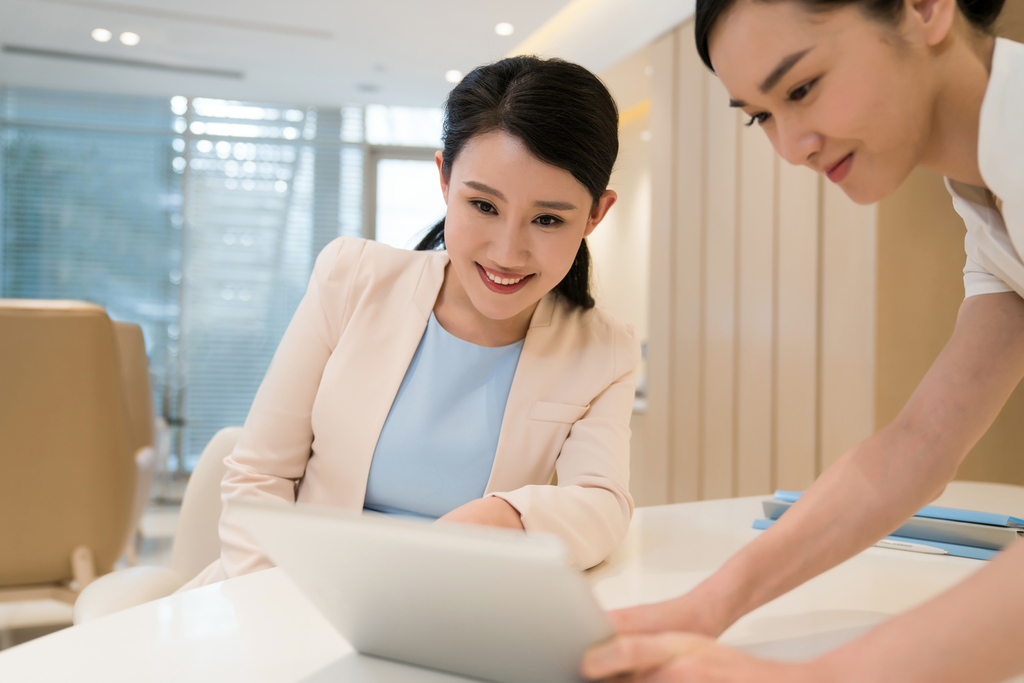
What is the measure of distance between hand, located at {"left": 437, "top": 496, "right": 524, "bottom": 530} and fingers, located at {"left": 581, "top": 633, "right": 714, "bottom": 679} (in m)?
0.40

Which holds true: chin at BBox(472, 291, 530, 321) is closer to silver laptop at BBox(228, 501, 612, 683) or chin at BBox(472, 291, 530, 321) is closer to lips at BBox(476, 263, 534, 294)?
lips at BBox(476, 263, 534, 294)

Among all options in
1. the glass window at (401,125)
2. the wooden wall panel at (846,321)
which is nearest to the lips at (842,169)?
the wooden wall panel at (846,321)

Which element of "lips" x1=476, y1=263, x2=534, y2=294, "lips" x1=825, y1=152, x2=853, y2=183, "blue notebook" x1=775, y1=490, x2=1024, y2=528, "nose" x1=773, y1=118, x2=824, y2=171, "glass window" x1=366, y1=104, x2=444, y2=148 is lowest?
"blue notebook" x1=775, y1=490, x2=1024, y2=528

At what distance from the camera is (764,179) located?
9.45ft

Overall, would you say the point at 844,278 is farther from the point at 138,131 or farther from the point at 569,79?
the point at 138,131

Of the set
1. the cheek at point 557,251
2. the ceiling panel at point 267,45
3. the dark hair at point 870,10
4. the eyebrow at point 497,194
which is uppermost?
the ceiling panel at point 267,45

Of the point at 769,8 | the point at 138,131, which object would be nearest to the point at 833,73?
the point at 769,8

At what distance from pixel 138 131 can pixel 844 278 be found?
577cm

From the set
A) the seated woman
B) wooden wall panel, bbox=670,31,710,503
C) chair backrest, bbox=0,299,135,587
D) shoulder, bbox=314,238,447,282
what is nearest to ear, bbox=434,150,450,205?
the seated woman

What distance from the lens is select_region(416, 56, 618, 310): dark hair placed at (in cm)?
105

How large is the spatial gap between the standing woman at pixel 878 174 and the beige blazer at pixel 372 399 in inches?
14.4

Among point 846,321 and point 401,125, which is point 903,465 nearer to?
point 846,321

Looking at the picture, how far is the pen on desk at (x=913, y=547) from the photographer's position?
933 mm

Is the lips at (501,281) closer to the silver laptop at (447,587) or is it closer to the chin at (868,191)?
the chin at (868,191)
